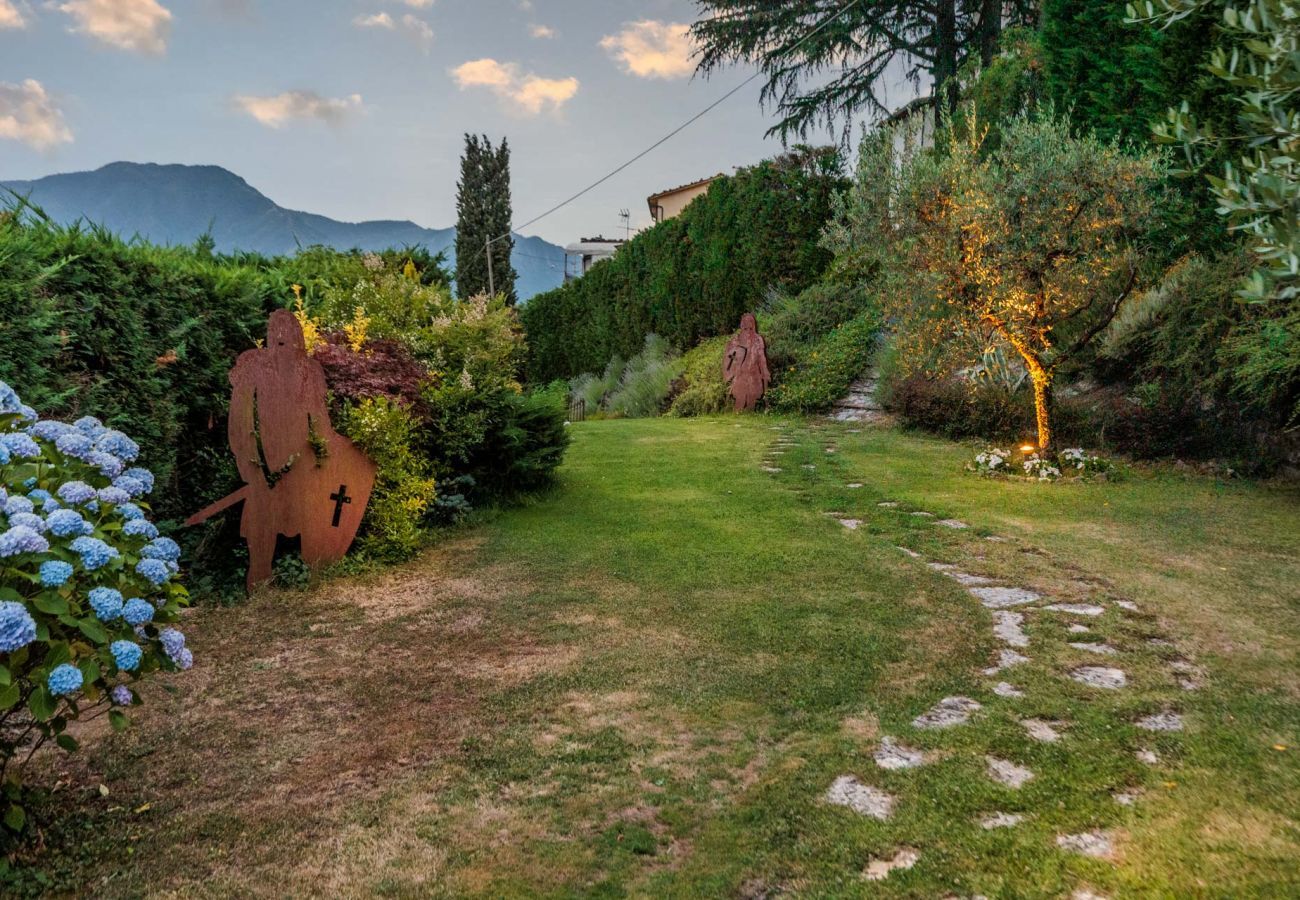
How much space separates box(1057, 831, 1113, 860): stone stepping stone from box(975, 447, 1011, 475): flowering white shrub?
6.46 metres

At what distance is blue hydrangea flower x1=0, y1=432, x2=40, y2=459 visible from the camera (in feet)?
7.41

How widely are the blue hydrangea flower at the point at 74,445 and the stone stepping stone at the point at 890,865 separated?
290cm

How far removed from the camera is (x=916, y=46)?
20406 millimetres

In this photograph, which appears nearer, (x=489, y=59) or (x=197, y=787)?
(x=197, y=787)

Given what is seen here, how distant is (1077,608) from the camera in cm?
439

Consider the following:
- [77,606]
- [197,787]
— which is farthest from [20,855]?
[77,606]

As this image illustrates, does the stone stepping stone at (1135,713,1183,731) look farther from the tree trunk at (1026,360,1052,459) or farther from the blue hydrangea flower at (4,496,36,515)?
the tree trunk at (1026,360,1052,459)

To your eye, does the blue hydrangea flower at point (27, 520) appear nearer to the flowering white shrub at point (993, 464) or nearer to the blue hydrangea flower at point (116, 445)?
the blue hydrangea flower at point (116, 445)

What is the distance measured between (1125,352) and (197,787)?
1033 cm

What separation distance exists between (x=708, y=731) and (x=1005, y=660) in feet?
5.35

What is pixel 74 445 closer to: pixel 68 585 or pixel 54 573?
pixel 68 585

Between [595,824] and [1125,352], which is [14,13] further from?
[1125,352]

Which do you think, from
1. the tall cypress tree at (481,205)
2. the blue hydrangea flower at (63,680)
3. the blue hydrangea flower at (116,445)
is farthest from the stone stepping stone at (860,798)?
the tall cypress tree at (481,205)

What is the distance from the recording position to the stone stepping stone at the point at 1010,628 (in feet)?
13.1
